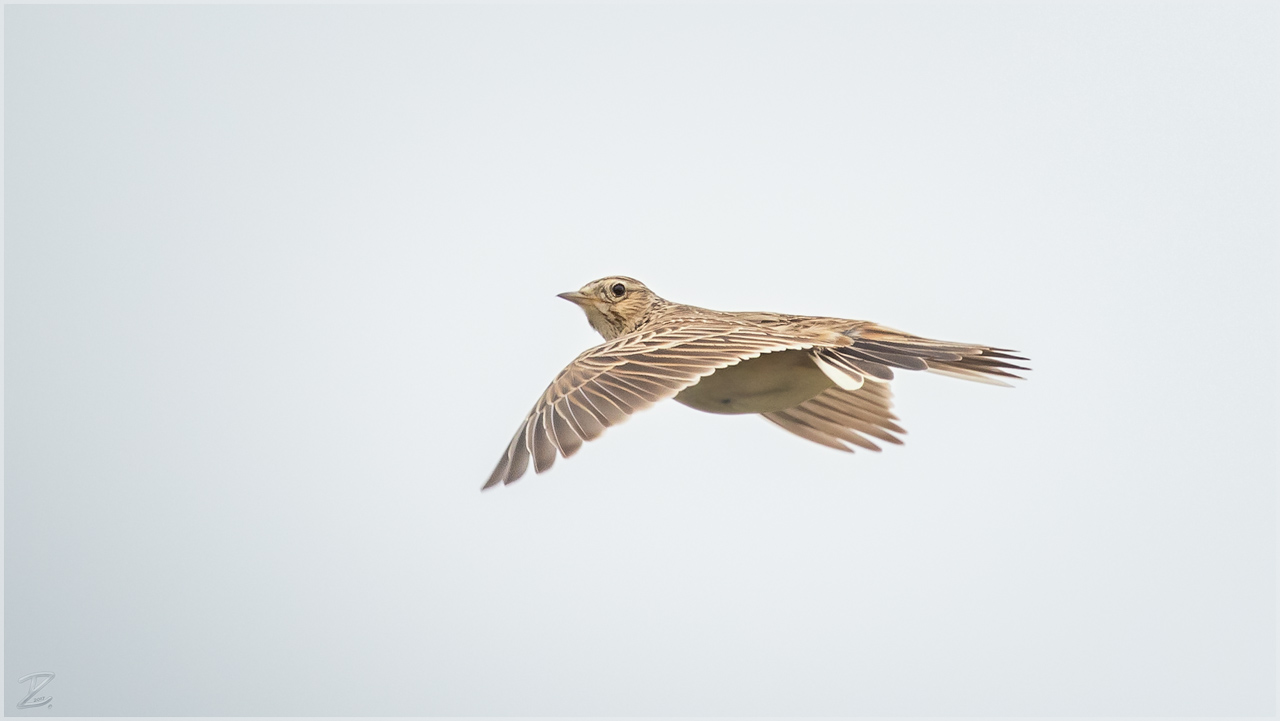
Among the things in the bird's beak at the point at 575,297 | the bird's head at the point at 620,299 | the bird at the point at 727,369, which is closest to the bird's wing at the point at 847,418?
the bird at the point at 727,369

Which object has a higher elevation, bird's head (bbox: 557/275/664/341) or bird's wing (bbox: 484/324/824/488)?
bird's head (bbox: 557/275/664/341)

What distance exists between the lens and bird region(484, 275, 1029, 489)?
4.53m

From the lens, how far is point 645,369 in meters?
4.79

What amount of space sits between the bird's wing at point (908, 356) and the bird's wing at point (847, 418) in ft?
2.78

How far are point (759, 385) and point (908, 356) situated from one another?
24.9 inches

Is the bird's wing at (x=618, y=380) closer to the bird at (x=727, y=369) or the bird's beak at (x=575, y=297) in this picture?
the bird at (x=727, y=369)

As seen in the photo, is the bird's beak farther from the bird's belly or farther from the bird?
the bird's belly

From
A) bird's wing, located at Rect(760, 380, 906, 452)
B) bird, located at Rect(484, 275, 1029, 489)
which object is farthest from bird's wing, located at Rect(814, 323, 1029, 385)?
bird's wing, located at Rect(760, 380, 906, 452)

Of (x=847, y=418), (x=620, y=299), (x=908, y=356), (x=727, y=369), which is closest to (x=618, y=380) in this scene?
(x=727, y=369)

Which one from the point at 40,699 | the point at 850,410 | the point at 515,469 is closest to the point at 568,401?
the point at 515,469

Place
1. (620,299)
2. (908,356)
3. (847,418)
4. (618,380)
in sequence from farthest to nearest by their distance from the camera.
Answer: (847,418), (620,299), (908,356), (618,380)

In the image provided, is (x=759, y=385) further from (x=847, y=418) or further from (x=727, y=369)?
(x=847, y=418)

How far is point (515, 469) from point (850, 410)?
2.44 m

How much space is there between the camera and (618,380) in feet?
15.4
